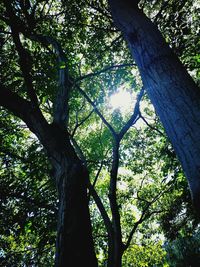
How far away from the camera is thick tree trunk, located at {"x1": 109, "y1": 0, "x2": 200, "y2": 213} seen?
1.22m

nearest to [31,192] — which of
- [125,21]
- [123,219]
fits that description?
[125,21]

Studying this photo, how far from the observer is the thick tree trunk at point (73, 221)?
6.92 ft

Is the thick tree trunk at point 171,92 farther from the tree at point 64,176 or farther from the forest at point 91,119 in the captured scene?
the tree at point 64,176

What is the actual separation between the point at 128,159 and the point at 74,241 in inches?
312

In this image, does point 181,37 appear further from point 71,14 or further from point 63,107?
point 71,14

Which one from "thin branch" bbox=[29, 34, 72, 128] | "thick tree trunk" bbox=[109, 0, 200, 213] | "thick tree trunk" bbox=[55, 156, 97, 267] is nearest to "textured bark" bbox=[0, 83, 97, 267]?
"thick tree trunk" bbox=[55, 156, 97, 267]

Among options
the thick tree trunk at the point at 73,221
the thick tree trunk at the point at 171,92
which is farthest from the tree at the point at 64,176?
the thick tree trunk at the point at 171,92

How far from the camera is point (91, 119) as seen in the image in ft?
33.4

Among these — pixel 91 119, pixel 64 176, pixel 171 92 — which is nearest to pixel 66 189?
pixel 64 176

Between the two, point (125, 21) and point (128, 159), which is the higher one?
point (128, 159)

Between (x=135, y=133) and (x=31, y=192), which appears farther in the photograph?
(x=135, y=133)

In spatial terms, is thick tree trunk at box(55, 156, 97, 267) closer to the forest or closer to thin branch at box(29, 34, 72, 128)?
the forest

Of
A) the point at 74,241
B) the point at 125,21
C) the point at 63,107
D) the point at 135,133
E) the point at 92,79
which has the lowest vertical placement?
the point at 74,241

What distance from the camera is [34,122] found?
3.27 metres
